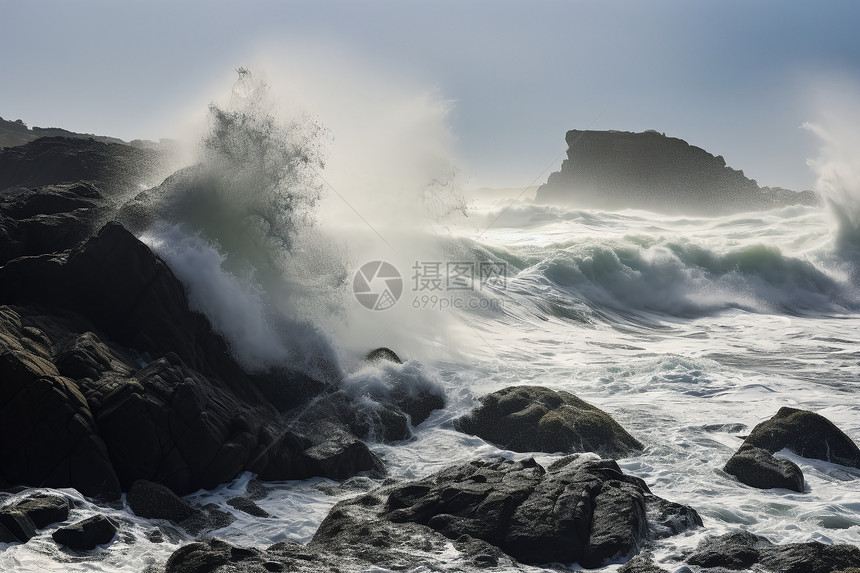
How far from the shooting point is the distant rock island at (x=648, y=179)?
2554 inches

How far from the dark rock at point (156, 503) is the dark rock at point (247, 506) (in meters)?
0.50

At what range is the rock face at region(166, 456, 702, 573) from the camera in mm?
6160

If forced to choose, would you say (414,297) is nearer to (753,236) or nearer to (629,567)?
(629,567)

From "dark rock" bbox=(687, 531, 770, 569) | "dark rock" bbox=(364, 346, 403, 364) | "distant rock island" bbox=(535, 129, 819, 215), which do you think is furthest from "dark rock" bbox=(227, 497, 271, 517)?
"distant rock island" bbox=(535, 129, 819, 215)

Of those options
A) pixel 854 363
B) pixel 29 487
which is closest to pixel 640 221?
pixel 854 363

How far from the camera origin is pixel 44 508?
6.15 metres

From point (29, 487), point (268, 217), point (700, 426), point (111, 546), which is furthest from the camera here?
point (268, 217)

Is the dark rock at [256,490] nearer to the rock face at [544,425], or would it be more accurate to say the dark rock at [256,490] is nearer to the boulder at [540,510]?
the boulder at [540,510]

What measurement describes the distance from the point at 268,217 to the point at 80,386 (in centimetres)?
666

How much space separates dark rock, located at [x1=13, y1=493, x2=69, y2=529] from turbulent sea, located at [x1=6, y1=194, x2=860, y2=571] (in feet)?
0.83

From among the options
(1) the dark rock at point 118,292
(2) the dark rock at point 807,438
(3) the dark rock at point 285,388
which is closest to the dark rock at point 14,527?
(1) the dark rock at point 118,292

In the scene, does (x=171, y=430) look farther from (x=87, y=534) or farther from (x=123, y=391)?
(x=87, y=534)

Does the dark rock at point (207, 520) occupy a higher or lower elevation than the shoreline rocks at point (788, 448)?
lower

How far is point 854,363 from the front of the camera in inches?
643
